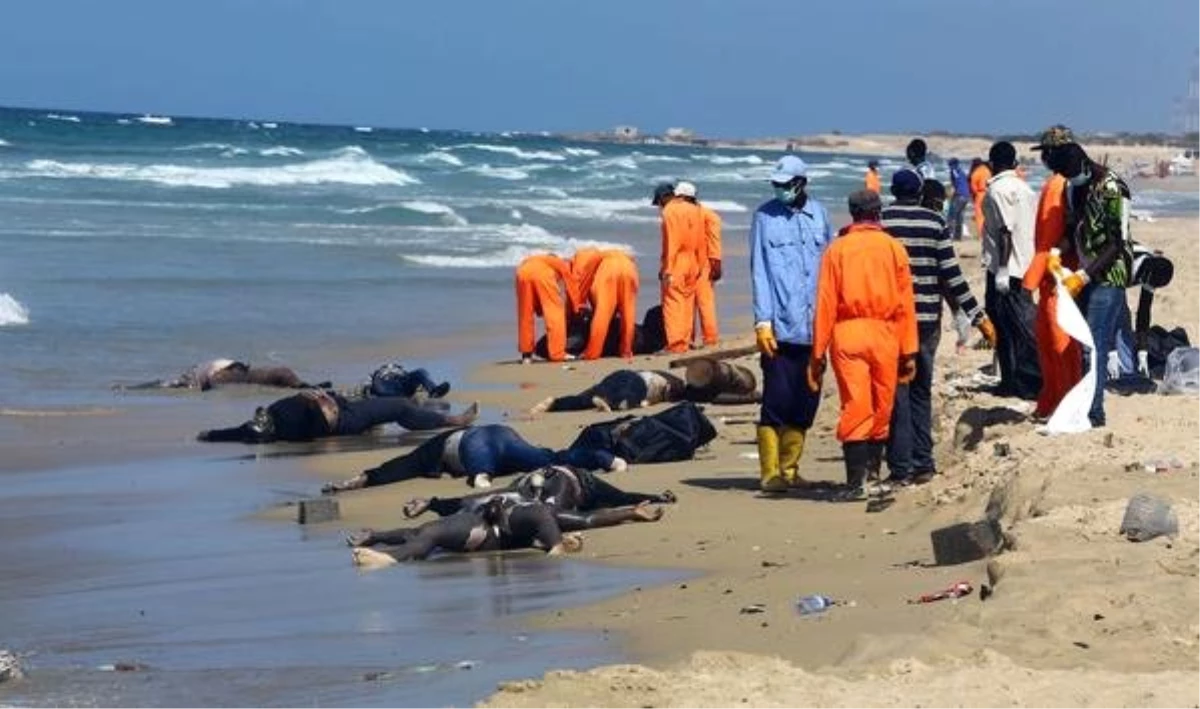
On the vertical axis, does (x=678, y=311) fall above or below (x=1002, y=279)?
below

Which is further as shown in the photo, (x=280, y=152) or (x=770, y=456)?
(x=280, y=152)

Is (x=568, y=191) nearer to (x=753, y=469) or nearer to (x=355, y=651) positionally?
(x=753, y=469)

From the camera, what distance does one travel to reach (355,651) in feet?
25.1

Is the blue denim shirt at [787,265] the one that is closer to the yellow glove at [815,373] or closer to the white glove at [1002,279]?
the yellow glove at [815,373]

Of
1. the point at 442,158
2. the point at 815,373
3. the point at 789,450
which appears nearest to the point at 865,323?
the point at 815,373

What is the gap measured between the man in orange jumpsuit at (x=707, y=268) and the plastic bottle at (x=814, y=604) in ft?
35.9

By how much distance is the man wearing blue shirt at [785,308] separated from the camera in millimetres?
10688

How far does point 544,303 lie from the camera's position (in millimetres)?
18594

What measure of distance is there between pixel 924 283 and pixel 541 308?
8100mm

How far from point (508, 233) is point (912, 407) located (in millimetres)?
27893

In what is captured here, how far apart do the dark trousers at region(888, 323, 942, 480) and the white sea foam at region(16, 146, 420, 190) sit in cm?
4157

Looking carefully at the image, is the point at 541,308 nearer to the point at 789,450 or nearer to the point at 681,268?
the point at 681,268

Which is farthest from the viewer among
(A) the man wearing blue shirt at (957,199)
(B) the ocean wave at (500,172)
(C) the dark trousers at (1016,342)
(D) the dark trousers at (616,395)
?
(B) the ocean wave at (500,172)

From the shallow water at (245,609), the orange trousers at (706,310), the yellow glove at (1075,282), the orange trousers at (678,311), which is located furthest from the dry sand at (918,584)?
the orange trousers at (706,310)
